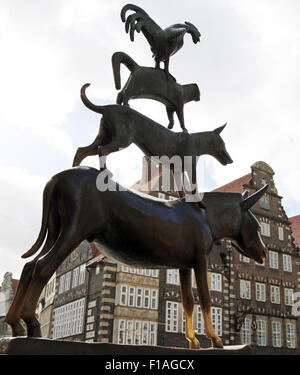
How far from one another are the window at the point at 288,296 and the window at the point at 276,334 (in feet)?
4.75

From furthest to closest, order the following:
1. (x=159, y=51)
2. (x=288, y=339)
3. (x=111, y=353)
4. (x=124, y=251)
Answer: (x=288, y=339), (x=159, y=51), (x=124, y=251), (x=111, y=353)

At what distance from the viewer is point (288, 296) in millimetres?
25422

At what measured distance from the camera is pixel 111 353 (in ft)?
9.16

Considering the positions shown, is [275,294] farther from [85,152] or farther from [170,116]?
[85,152]

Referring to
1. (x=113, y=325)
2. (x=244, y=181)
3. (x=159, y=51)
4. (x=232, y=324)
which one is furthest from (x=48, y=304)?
(x=159, y=51)

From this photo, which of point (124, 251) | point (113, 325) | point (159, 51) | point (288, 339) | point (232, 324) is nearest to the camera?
point (124, 251)

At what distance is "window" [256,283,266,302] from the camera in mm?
24250

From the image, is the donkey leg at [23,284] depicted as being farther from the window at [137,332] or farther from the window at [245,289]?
the window at [245,289]

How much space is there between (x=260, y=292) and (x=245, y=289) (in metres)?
1.16

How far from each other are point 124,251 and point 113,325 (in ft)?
55.9

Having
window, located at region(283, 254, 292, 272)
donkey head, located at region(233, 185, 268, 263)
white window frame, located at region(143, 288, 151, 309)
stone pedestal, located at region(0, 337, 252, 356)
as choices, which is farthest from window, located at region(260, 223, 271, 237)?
stone pedestal, located at region(0, 337, 252, 356)

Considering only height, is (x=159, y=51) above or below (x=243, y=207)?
above

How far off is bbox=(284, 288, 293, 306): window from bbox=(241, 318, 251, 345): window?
3289 millimetres

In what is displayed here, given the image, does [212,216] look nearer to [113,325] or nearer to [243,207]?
[243,207]
